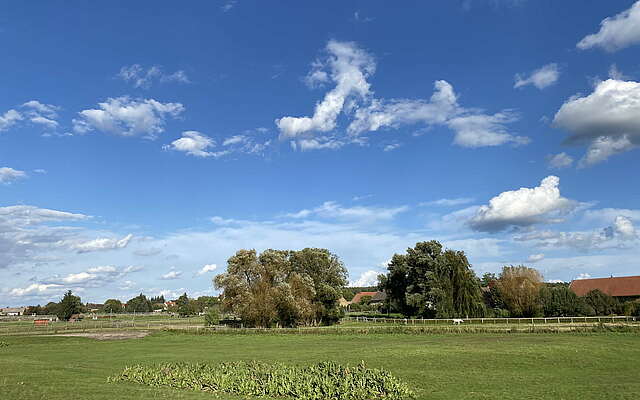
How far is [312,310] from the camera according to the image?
7119 centimetres

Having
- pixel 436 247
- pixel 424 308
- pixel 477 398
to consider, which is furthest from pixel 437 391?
pixel 436 247

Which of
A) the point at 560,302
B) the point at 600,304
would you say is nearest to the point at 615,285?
the point at 600,304

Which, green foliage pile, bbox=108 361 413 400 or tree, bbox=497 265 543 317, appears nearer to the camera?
green foliage pile, bbox=108 361 413 400

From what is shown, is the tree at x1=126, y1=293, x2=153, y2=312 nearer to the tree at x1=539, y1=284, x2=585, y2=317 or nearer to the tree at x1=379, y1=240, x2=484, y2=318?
the tree at x1=379, y1=240, x2=484, y2=318

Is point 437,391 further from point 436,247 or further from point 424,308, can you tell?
point 436,247

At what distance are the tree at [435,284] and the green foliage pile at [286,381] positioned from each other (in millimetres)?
59421

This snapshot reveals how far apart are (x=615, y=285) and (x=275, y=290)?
7457 centimetres

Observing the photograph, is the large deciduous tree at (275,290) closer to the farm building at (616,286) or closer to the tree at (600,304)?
the tree at (600,304)

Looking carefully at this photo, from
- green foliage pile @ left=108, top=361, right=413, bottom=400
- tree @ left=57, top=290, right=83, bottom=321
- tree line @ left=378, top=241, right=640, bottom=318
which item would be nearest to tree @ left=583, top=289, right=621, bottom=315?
tree line @ left=378, top=241, right=640, bottom=318

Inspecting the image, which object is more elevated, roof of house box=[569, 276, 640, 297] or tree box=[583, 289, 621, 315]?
roof of house box=[569, 276, 640, 297]

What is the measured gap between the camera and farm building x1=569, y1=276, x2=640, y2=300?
90312 millimetres

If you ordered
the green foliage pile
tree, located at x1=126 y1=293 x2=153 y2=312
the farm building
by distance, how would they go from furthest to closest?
tree, located at x1=126 y1=293 x2=153 y2=312
the farm building
the green foliage pile

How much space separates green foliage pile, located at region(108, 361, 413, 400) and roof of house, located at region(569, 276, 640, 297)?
85938mm

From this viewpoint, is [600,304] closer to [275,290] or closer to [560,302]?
[560,302]
